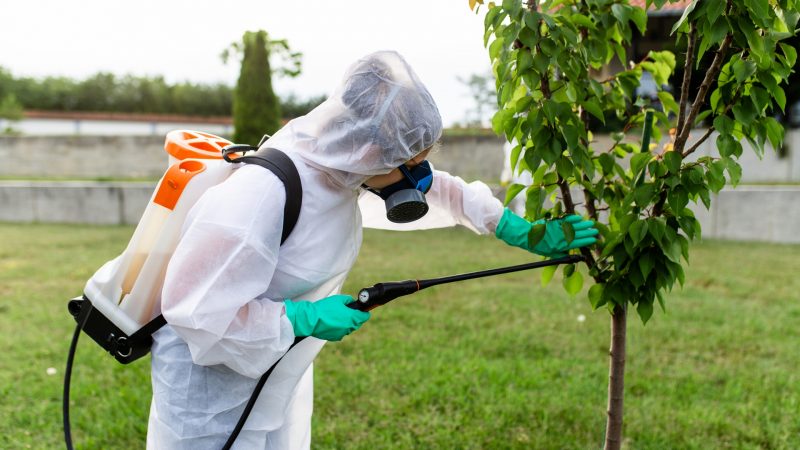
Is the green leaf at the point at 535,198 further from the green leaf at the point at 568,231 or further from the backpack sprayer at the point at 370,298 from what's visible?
the backpack sprayer at the point at 370,298

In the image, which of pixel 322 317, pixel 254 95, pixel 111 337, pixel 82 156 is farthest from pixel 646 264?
pixel 82 156

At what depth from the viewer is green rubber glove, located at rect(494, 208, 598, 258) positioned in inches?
71.6

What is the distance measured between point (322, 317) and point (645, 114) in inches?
42.6

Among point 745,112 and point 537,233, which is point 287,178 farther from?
point 745,112

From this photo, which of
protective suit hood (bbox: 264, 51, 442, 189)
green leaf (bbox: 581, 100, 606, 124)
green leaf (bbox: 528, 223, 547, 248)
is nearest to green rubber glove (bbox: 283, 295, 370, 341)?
protective suit hood (bbox: 264, 51, 442, 189)

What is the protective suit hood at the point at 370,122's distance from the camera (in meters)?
1.47

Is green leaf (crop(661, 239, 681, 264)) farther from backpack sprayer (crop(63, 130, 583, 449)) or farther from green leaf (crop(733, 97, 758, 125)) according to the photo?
backpack sprayer (crop(63, 130, 583, 449))

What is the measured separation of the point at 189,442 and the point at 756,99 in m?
1.47

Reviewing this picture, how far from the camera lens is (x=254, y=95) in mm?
9742

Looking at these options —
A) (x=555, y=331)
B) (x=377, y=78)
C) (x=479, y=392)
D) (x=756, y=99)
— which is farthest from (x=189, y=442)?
(x=555, y=331)

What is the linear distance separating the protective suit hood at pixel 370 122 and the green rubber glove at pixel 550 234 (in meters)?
0.49

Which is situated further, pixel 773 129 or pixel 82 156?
pixel 82 156

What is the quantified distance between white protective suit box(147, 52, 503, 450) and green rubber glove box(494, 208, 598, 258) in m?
0.46

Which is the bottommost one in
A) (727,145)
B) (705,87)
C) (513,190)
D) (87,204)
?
(87,204)
